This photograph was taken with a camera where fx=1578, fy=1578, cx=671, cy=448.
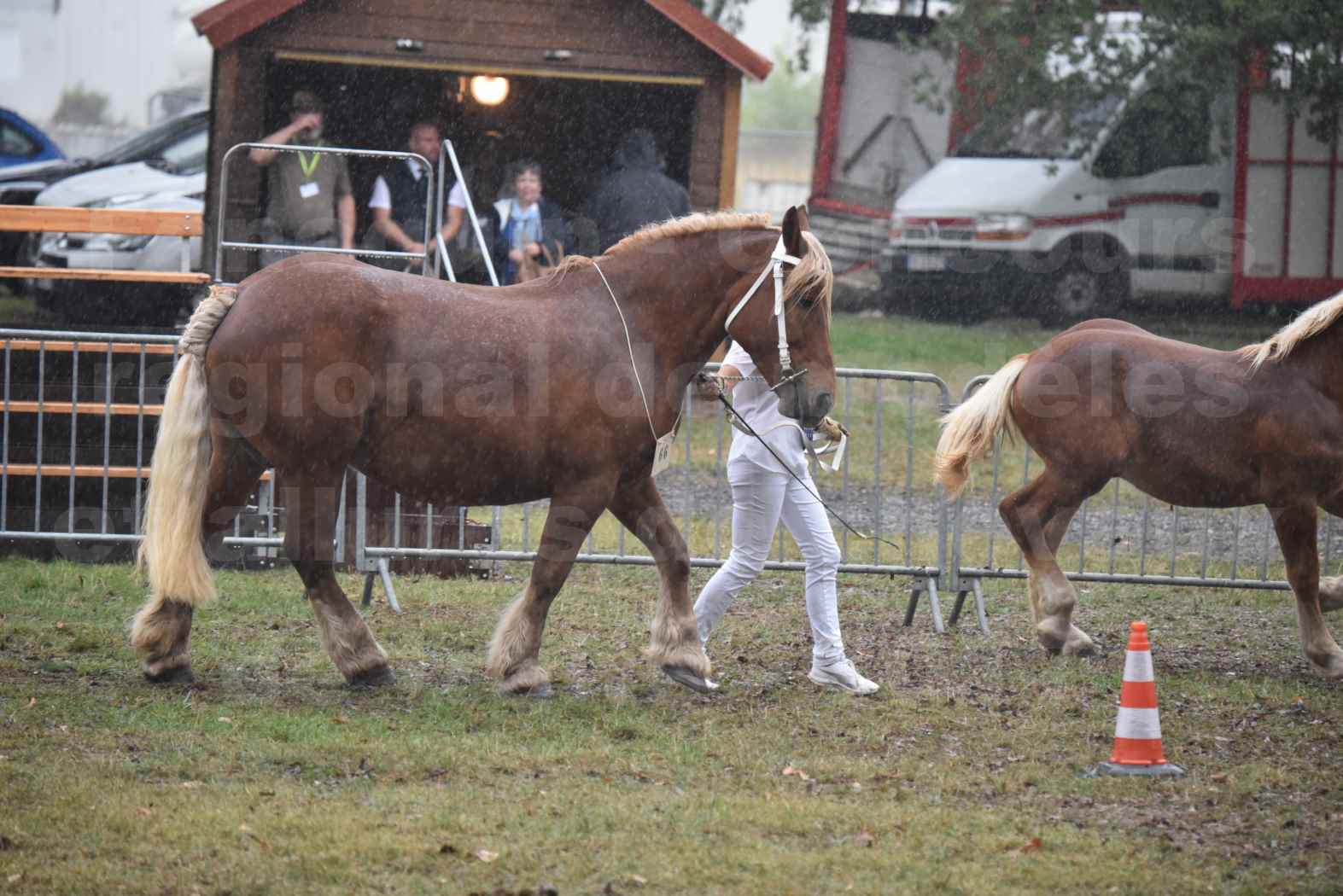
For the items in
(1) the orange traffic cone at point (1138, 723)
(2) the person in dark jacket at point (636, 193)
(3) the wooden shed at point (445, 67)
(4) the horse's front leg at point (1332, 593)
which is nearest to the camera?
(1) the orange traffic cone at point (1138, 723)

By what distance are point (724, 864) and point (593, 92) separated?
1262 cm

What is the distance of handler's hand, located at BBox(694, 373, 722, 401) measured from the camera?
6586 mm

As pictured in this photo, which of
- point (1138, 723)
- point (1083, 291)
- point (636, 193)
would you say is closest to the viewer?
point (1138, 723)

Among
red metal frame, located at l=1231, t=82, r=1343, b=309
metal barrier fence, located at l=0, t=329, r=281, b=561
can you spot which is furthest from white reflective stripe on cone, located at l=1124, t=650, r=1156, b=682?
red metal frame, located at l=1231, t=82, r=1343, b=309

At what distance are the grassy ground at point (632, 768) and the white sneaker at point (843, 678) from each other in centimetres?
8

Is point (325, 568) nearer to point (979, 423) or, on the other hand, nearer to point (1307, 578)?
point (979, 423)

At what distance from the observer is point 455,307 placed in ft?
20.4

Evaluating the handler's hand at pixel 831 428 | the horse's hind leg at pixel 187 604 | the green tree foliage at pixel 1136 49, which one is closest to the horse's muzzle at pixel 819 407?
the handler's hand at pixel 831 428

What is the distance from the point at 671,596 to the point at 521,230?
742 centimetres

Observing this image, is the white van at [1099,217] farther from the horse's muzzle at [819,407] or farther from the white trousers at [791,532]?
the horse's muzzle at [819,407]

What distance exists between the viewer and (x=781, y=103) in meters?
60.2

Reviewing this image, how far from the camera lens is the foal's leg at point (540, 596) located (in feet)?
20.5

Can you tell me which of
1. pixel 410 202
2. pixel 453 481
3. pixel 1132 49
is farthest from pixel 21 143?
pixel 453 481

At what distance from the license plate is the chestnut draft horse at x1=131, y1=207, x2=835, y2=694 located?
12.4 m
